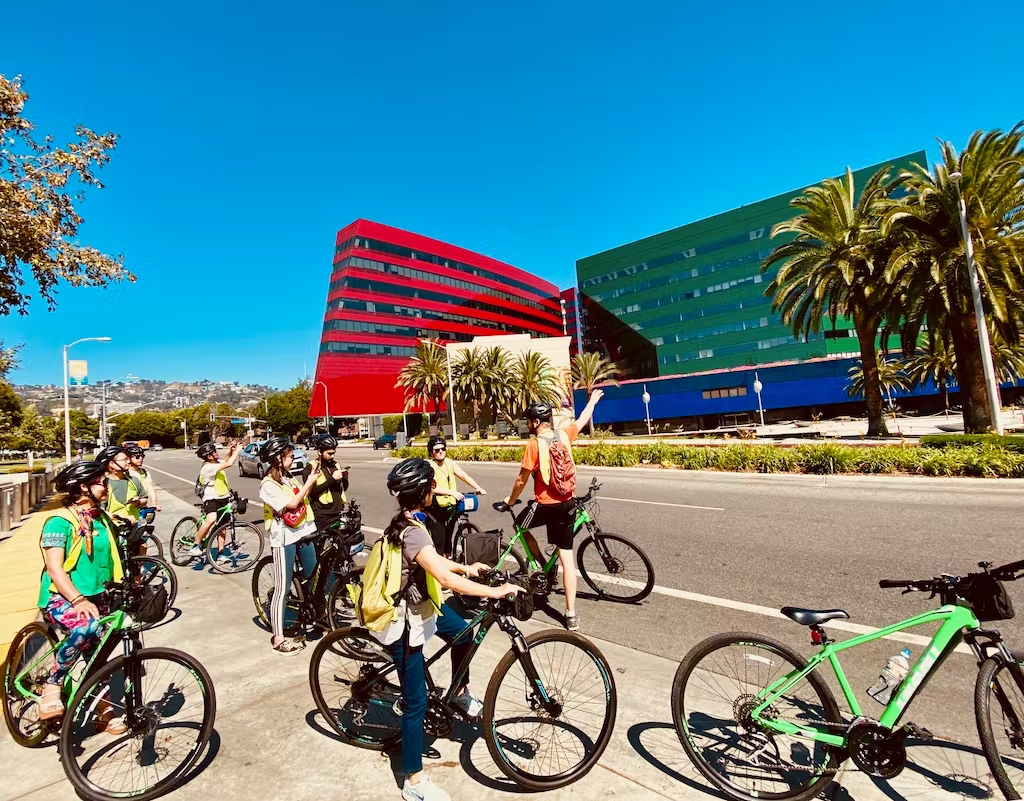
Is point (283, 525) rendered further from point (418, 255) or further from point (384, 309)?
point (418, 255)

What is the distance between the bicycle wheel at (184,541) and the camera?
8758 mm

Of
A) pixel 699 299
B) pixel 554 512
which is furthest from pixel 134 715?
pixel 699 299

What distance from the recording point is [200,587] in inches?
285

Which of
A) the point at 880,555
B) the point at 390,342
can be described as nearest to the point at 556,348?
the point at 390,342

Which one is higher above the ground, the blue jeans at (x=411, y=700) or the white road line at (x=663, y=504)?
the blue jeans at (x=411, y=700)

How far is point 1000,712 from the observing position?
2488 millimetres

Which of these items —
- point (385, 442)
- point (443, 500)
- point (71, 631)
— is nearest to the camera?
point (71, 631)

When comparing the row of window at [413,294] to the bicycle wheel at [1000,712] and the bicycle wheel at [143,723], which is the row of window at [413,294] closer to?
the bicycle wheel at [143,723]

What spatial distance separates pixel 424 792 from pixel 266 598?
13.0 feet

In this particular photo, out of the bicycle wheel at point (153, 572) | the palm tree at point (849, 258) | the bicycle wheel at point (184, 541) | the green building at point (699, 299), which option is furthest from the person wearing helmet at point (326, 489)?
the green building at point (699, 299)

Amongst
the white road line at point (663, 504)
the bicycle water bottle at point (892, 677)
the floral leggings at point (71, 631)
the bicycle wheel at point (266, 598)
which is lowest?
the white road line at point (663, 504)

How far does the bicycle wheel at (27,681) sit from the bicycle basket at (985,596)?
16.8 feet

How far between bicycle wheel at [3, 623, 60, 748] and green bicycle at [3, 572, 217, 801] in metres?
0.10

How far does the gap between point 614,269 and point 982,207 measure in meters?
72.9
